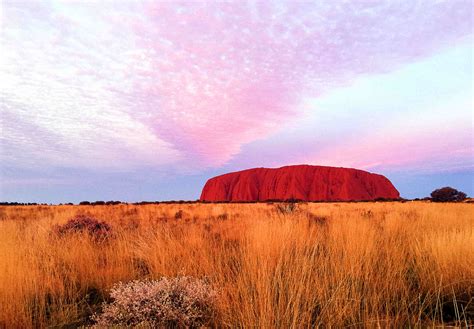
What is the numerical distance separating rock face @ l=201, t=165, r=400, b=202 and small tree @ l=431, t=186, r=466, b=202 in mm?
43491

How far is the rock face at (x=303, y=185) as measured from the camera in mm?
92188

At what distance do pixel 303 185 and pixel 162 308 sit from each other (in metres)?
94.6

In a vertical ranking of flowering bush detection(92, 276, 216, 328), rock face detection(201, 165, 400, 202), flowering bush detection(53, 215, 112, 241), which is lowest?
flowering bush detection(92, 276, 216, 328)

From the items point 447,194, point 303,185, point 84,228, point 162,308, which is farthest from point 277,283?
point 303,185

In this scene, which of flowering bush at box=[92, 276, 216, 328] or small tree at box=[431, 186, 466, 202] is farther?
small tree at box=[431, 186, 466, 202]

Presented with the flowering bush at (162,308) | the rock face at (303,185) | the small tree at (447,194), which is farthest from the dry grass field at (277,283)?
the rock face at (303,185)

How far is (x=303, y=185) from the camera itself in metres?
95.1

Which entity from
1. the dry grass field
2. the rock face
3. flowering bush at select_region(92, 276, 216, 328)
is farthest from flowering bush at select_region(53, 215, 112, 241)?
the rock face

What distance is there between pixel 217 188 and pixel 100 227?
9913 centimetres

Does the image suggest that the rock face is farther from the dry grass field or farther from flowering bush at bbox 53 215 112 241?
the dry grass field

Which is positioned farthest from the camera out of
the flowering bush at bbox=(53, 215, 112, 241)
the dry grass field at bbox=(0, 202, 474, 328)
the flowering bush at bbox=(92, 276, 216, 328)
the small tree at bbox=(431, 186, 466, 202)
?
the small tree at bbox=(431, 186, 466, 202)

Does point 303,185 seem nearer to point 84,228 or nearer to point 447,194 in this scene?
point 447,194

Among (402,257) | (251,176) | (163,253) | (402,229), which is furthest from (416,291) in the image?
(251,176)

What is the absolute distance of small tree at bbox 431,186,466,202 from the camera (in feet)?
139
